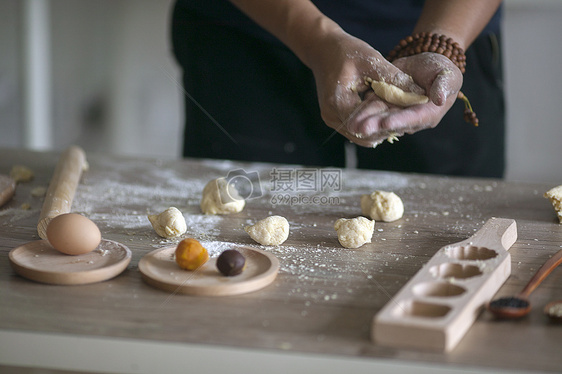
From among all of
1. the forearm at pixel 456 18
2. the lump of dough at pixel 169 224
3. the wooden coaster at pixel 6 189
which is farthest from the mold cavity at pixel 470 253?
the wooden coaster at pixel 6 189

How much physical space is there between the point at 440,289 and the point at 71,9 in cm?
301

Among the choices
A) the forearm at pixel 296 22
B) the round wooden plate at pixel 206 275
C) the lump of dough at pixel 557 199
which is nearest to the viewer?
the round wooden plate at pixel 206 275

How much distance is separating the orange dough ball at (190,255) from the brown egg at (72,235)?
13 cm

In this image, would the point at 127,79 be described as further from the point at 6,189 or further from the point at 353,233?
the point at 353,233

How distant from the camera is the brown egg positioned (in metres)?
0.85

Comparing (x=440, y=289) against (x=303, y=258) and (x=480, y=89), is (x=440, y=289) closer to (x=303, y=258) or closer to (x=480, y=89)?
(x=303, y=258)

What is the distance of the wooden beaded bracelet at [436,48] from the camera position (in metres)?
1.15

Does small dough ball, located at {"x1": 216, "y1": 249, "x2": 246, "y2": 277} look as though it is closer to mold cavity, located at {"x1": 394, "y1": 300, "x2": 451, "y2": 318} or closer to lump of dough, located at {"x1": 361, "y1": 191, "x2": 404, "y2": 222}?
mold cavity, located at {"x1": 394, "y1": 300, "x2": 451, "y2": 318}

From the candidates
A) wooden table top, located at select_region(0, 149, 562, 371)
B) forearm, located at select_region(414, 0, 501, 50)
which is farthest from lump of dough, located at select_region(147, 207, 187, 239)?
forearm, located at select_region(414, 0, 501, 50)

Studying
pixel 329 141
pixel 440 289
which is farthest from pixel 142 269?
pixel 329 141

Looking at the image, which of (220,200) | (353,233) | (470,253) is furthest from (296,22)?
(470,253)

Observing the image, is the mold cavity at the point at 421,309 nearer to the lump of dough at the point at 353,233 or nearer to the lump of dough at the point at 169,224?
the lump of dough at the point at 353,233

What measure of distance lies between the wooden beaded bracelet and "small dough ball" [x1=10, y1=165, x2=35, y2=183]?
809 mm

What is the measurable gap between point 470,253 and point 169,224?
1.52ft
